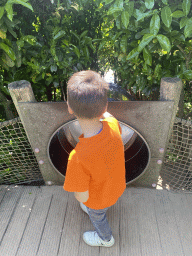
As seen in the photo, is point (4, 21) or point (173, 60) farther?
point (173, 60)

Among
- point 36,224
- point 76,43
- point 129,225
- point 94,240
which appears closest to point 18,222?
point 36,224

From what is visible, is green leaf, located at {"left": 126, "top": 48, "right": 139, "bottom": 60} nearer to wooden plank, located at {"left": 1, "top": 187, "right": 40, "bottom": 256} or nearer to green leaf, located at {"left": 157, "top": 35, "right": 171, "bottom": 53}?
green leaf, located at {"left": 157, "top": 35, "right": 171, "bottom": 53}

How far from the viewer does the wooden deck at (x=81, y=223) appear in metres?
1.60

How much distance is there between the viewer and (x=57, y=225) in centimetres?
176

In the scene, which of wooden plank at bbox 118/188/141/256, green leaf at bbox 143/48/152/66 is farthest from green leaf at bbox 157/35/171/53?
wooden plank at bbox 118/188/141/256

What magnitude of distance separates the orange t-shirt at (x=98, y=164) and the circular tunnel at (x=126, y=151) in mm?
612

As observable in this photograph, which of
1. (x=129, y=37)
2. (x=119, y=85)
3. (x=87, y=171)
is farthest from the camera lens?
(x=119, y=85)

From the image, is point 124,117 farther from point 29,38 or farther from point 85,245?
point 85,245

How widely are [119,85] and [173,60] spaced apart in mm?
753

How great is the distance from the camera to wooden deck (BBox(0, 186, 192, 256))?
1604 mm

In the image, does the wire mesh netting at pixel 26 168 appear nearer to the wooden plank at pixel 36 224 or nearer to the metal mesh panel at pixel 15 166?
the metal mesh panel at pixel 15 166

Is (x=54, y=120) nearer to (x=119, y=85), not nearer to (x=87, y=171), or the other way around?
(x=87, y=171)

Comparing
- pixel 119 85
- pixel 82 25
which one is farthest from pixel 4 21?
pixel 119 85

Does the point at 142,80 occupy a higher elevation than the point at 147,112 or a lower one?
higher
